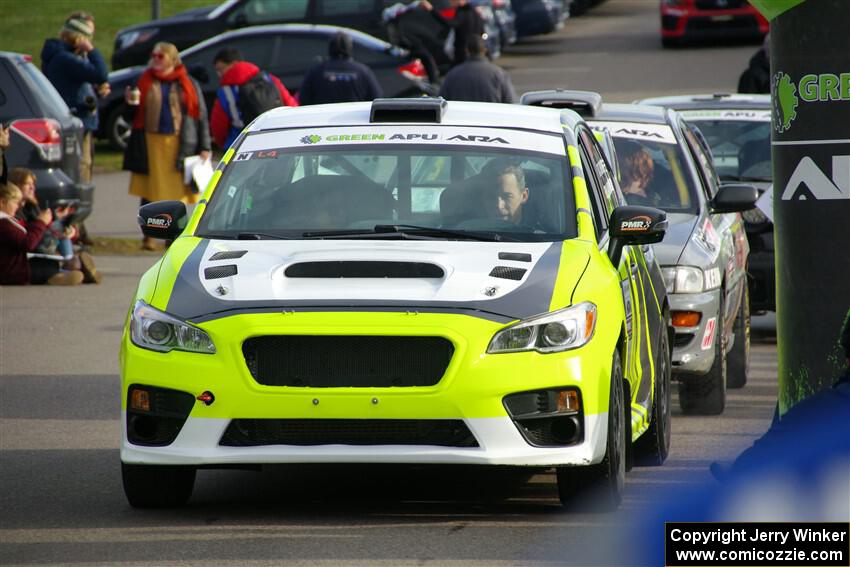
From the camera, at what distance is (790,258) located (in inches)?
291

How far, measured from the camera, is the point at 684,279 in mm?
10617

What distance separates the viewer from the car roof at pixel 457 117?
28.3ft

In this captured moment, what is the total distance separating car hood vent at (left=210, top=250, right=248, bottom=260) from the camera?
25.0 ft

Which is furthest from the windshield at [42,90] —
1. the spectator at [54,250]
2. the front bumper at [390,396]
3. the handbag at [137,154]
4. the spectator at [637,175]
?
the front bumper at [390,396]

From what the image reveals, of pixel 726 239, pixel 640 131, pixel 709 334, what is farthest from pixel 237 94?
pixel 709 334

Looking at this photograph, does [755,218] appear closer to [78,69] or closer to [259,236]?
[259,236]

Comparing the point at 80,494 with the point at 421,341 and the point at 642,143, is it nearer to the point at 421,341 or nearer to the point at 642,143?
the point at 421,341

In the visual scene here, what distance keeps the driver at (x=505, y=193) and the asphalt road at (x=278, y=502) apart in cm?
119

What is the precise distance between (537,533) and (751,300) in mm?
7759

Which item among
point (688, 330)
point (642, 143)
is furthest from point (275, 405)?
point (642, 143)

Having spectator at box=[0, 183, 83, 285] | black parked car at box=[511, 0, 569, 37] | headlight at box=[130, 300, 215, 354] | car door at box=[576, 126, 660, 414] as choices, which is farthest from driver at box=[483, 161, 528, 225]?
black parked car at box=[511, 0, 569, 37]

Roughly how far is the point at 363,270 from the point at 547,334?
78 centimetres

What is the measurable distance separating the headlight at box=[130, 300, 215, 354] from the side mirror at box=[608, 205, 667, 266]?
1928 mm

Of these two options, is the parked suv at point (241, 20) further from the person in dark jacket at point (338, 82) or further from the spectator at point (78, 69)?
the person in dark jacket at point (338, 82)
